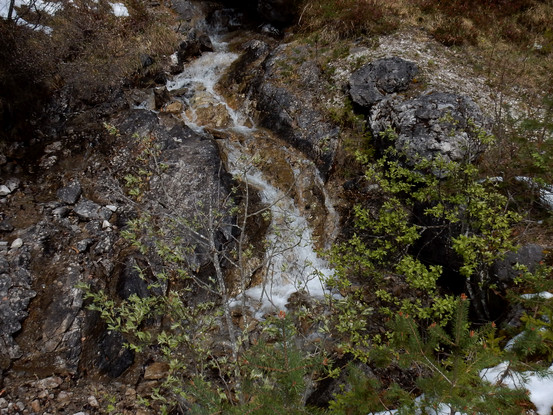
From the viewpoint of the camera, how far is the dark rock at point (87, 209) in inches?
272

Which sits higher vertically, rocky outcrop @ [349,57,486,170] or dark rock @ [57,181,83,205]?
dark rock @ [57,181,83,205]

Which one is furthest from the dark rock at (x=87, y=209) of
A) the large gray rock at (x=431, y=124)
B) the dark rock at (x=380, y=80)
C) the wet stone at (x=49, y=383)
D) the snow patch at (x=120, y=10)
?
the snow patch at (x=120, y=10)

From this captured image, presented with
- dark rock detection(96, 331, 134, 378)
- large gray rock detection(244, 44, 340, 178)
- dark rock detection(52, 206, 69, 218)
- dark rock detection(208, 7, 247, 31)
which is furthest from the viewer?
dark rock detection(208, 7, 247, 31)

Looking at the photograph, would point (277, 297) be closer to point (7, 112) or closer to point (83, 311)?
point (83, 311)

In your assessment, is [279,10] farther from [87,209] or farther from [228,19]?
[87,209]

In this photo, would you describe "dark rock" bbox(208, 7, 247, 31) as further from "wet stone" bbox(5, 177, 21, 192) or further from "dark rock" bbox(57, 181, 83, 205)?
"wet stone" bbox(5, 177, 21, 192)

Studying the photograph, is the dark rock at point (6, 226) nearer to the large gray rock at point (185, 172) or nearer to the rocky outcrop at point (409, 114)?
the large gray rock at point (185, 172)

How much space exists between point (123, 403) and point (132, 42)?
39.9ft

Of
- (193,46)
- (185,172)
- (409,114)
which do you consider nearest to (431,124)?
(409,114)

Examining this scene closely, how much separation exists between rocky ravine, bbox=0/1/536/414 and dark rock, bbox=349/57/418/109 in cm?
3

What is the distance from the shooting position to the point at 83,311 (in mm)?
5488

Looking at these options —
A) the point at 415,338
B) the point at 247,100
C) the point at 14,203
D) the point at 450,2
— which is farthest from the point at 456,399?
the point at 450,2

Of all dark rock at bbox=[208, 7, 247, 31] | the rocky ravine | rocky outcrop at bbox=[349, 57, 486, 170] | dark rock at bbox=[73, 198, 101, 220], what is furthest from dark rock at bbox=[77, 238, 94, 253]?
dark rock at bbox=[208, 7, 247, 31]

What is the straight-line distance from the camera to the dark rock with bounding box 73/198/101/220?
22.6 feet
